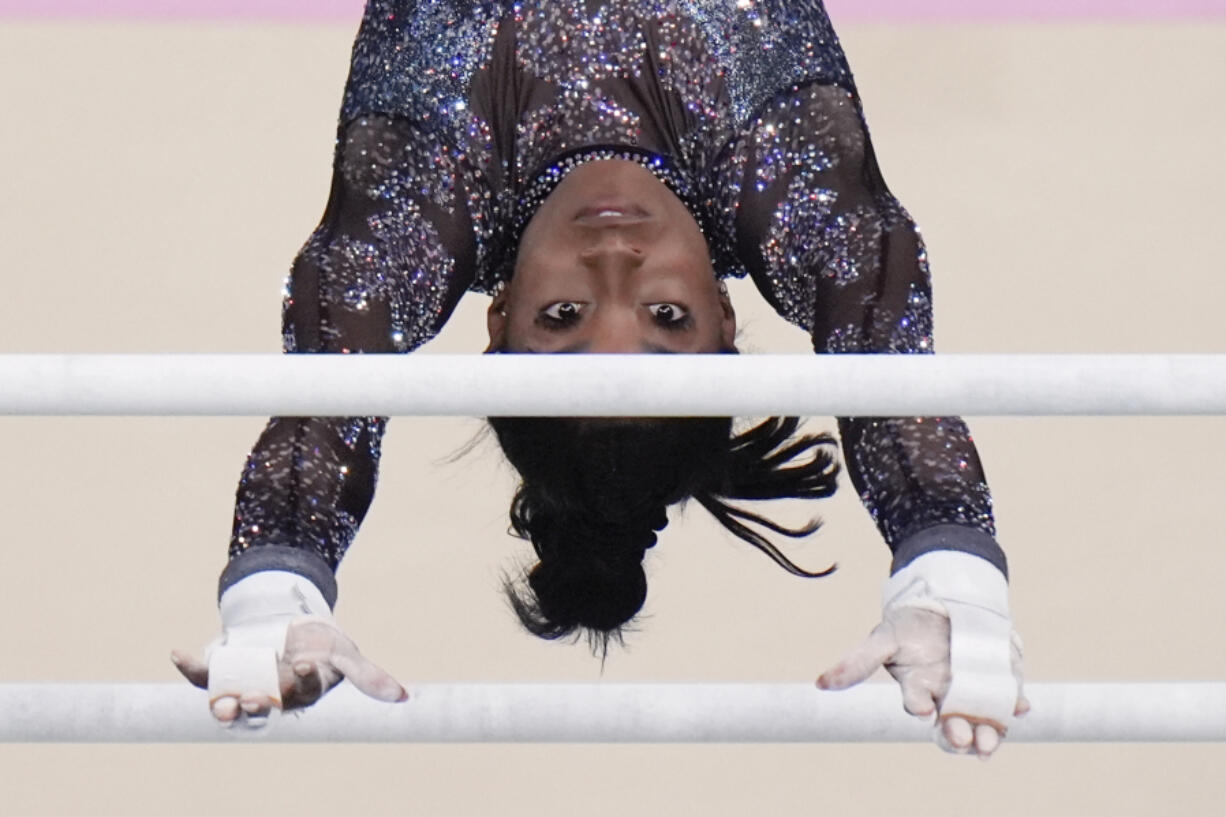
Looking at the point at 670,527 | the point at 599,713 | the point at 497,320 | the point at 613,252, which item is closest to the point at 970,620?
the point at 599,713

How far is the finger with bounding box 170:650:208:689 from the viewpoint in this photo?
843 millimetres

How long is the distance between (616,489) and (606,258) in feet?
0.53

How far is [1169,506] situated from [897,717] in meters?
0.96

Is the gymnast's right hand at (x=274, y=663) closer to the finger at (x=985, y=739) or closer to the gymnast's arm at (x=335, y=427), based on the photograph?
the gymnast's arm at (x=335, y=427)

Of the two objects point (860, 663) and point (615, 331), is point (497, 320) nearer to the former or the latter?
point (615, 331)

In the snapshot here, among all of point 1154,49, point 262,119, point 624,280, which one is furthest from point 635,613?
point 1154,49

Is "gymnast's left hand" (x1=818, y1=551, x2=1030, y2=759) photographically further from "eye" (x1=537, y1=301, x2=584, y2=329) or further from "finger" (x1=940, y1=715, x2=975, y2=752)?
"eye" (x1=537, y1=301, x2=584, y2=329)

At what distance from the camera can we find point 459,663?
5.34ft

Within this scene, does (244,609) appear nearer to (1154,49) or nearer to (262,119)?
(262,119)

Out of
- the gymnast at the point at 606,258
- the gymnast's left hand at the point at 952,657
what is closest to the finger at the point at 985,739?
the gymnast's left hand at the point at 952,657

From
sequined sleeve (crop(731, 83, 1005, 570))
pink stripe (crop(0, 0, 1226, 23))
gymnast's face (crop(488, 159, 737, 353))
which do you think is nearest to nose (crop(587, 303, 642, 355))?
gymnast's face (crop(488, 159, 737, 353))

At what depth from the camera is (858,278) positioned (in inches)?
44.7

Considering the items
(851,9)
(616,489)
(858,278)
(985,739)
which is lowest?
(985,739)

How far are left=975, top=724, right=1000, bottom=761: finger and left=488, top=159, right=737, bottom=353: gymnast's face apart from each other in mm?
395
